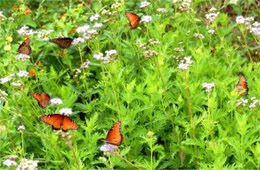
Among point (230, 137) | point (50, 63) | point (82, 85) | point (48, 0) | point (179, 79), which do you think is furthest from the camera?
point (48, 0)

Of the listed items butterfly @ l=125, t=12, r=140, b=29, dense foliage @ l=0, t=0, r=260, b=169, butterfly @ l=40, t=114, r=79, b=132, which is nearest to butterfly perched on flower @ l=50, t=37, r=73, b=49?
dense foliage @ l=0, t=0, r=260, b=169

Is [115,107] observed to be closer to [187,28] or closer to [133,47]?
[133,47]

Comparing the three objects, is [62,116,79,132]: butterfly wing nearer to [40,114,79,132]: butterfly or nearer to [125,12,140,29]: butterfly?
[40,114,79,132]: butterfly

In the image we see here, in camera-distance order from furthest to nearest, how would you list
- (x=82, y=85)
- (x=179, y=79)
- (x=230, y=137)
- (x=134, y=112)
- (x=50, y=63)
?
(x=50, y=63) → (x=82, y=85) → (x=179, y=79) → (x=134, y=112) → (x=230, y=137)

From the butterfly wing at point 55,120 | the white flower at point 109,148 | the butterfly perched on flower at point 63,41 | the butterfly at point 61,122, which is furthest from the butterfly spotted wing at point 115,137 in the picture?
the butterfly perched on flower at point 63,41

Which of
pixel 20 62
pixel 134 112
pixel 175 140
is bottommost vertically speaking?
pixel 175 140

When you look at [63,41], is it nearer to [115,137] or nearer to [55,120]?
[55,120]

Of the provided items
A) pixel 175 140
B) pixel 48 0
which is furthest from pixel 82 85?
pixel 48 0

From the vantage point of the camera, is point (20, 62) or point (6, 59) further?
point (6, 59)
